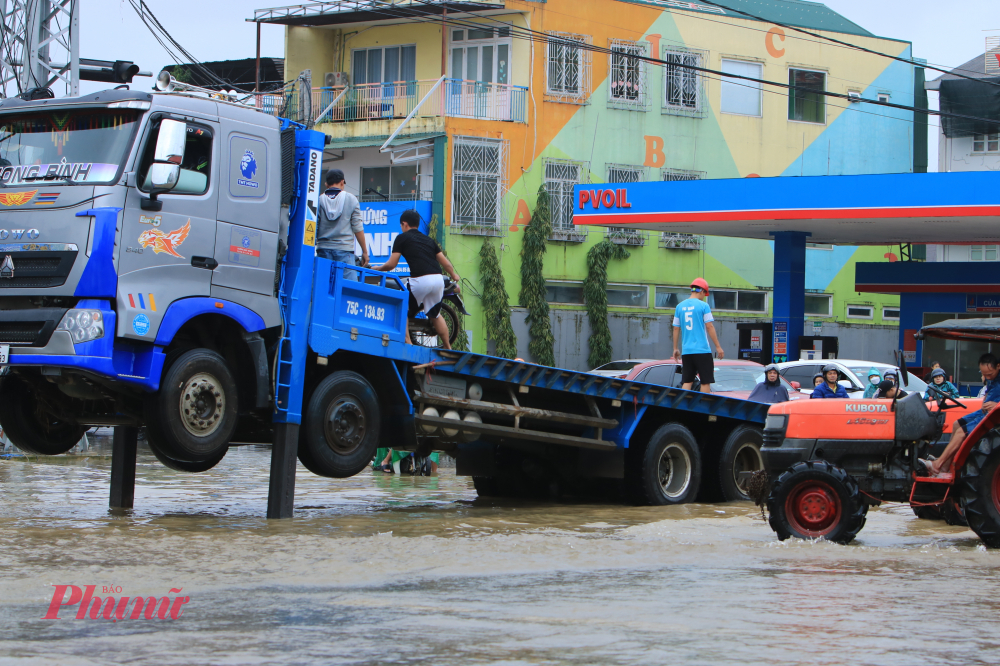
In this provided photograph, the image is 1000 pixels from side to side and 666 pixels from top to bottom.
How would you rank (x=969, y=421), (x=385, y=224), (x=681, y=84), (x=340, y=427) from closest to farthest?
(x=969, y=421) → (x=340, y=427) → (x=385, y=224) → (x=681, y=84)

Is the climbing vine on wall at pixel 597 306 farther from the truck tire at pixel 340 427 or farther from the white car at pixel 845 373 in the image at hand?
the truck tire at pixel 340 427

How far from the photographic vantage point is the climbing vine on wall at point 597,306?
3766cm

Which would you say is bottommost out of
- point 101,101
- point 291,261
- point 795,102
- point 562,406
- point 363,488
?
point 363,488

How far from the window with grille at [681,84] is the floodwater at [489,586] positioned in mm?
26962

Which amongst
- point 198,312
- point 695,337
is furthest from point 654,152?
point 198,312

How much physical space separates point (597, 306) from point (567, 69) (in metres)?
6.98

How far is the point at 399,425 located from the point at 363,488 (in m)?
4.83

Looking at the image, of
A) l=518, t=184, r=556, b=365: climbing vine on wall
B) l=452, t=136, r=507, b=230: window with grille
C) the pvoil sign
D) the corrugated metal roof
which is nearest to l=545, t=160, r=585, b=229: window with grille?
l=518, t=184, r=556, b=365: climbing vine on wall

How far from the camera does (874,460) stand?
37.3 feet

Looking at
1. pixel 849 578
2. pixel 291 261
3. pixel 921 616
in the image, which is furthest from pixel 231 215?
pixel 921 616

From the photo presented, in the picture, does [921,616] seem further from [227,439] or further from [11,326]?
[11,326]

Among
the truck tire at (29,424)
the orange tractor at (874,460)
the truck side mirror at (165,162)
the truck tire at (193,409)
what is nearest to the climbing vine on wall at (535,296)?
the orange tractor at (874,460)

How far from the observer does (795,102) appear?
138ft

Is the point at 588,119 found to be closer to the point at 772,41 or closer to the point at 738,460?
the point at 772,41
